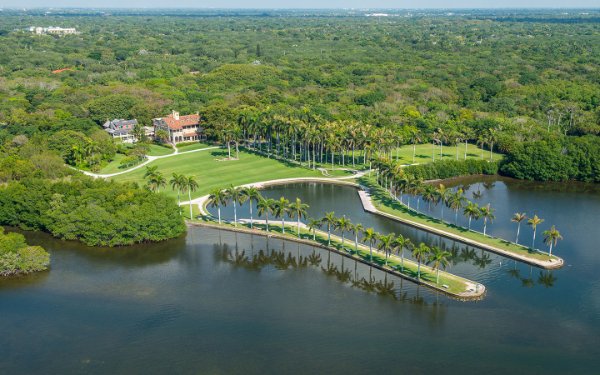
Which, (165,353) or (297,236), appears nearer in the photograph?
(165,353)

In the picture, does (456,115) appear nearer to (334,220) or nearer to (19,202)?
(334,220)

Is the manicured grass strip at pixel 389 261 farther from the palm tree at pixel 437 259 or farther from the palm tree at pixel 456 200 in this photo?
the palm tree at pixel 456 200

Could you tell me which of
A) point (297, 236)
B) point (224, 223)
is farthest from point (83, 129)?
point (297, 236)

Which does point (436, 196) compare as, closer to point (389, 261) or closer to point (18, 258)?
point (389, 261)

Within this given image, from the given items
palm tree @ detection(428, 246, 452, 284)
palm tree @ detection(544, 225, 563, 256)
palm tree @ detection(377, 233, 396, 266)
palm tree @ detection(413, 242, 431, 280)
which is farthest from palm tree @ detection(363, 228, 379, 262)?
palm tree @ detection(544, 225, 563, 256)

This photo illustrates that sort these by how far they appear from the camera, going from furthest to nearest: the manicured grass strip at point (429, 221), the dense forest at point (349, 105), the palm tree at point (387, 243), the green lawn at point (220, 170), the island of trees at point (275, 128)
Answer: the dense forest at point (349, 105) < the green lawn at point (220, 170) < the island of trees at point (275, 128) < the manicured grass strip at point (429, 221) < the palm tree at point (387, 243)

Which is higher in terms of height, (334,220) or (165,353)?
(334,220)

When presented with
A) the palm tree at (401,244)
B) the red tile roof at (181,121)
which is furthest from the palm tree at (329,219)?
the red tile roof at (181,121)
